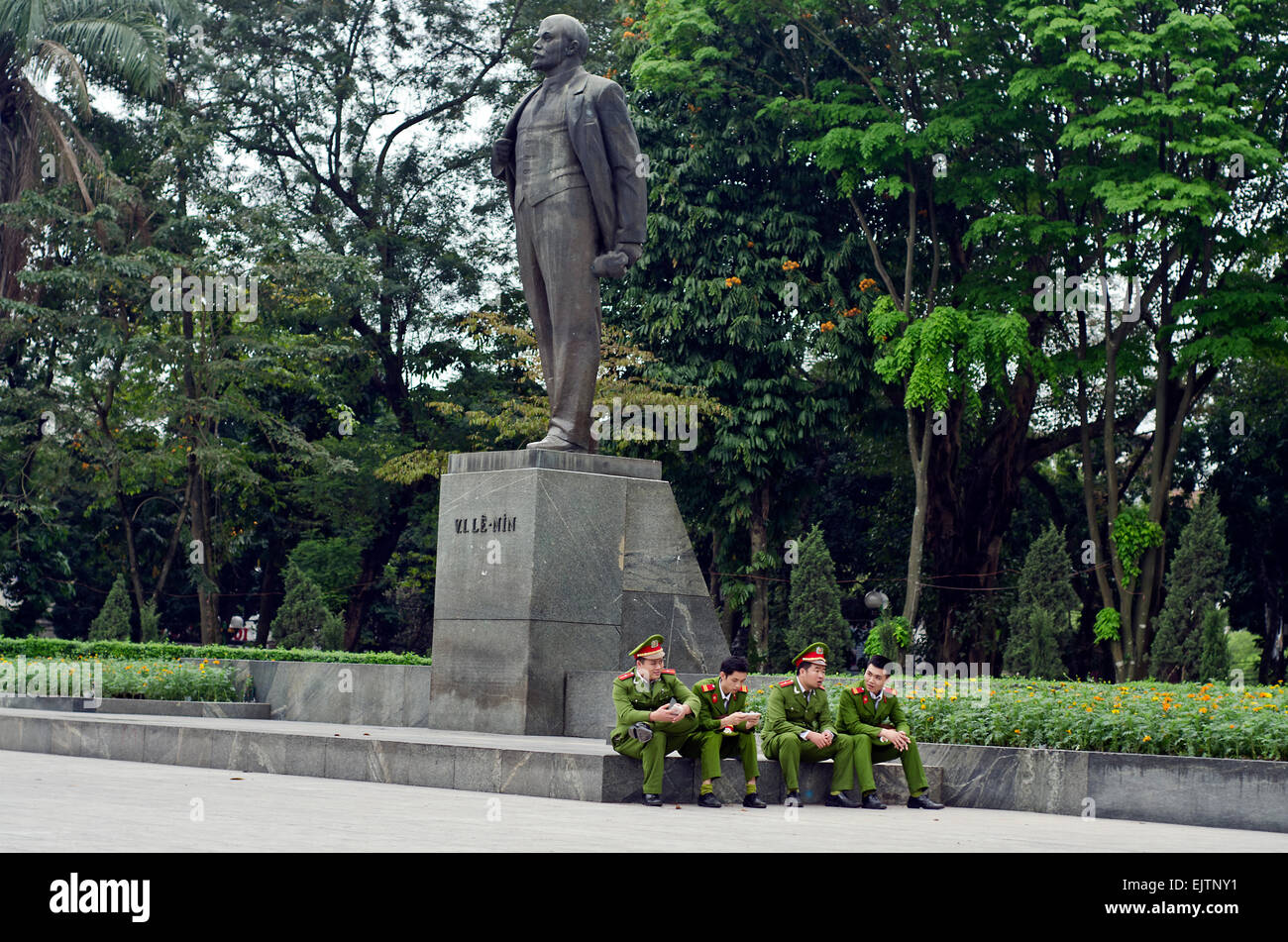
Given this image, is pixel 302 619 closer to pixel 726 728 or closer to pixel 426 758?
pixel 426 758

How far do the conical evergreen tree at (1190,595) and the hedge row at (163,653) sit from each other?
13.6 meters

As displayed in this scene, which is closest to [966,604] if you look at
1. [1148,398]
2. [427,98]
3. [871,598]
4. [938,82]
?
[871,598]

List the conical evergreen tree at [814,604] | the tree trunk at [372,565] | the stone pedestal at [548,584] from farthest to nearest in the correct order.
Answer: the tree trunk at [372,565] < the conical evergreen tree at [814,604] < the stone pedestal at [548,584]

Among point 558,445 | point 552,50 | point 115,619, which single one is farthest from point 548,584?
point 115,619

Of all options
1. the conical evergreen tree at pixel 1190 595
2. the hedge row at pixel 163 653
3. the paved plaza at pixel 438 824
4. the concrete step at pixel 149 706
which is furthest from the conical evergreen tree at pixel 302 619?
the paved plaza at pixel 438 824

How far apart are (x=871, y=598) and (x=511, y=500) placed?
836 inches

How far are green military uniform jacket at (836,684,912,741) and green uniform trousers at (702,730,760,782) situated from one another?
687 mm

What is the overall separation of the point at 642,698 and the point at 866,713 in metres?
1.62

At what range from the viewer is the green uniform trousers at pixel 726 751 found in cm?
986

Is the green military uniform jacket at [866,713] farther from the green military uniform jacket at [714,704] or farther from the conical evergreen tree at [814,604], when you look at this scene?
the conical evergreen tree at [814,604]

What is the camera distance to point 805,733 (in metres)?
10.2

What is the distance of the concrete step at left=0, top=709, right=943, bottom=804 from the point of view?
9.75 meters

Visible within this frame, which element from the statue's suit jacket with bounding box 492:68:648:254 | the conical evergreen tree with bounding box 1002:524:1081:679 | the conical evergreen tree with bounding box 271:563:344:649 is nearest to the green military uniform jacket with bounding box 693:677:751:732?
the statue's suit jacket with bounding box 492:68:648:254

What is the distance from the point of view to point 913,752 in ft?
34.3
